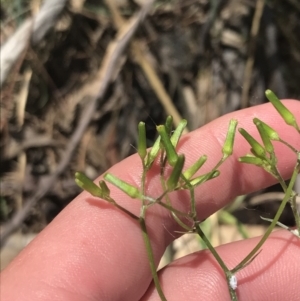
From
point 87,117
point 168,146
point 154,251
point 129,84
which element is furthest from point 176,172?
point 129,84

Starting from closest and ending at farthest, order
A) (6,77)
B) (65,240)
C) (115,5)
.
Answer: (65,240), (6,77), (115,5)

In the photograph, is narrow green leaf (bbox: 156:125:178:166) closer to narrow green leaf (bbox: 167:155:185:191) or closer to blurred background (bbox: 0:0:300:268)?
narrow green leaf (bbox: 167:155:185:191)

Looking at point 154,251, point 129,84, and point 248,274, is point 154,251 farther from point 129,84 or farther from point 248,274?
point 129,84

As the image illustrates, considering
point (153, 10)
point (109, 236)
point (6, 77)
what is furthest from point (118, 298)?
point (153, 10)

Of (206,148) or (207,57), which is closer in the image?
(206,148)

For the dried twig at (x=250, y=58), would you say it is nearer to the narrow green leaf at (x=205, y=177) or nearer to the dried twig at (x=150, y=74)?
the dried twig at (x=150, y=74)

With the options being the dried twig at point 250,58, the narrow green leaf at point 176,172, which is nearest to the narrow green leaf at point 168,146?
the narrow green leaf at point 176,172

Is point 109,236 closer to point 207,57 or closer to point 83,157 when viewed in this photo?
point 83,157
